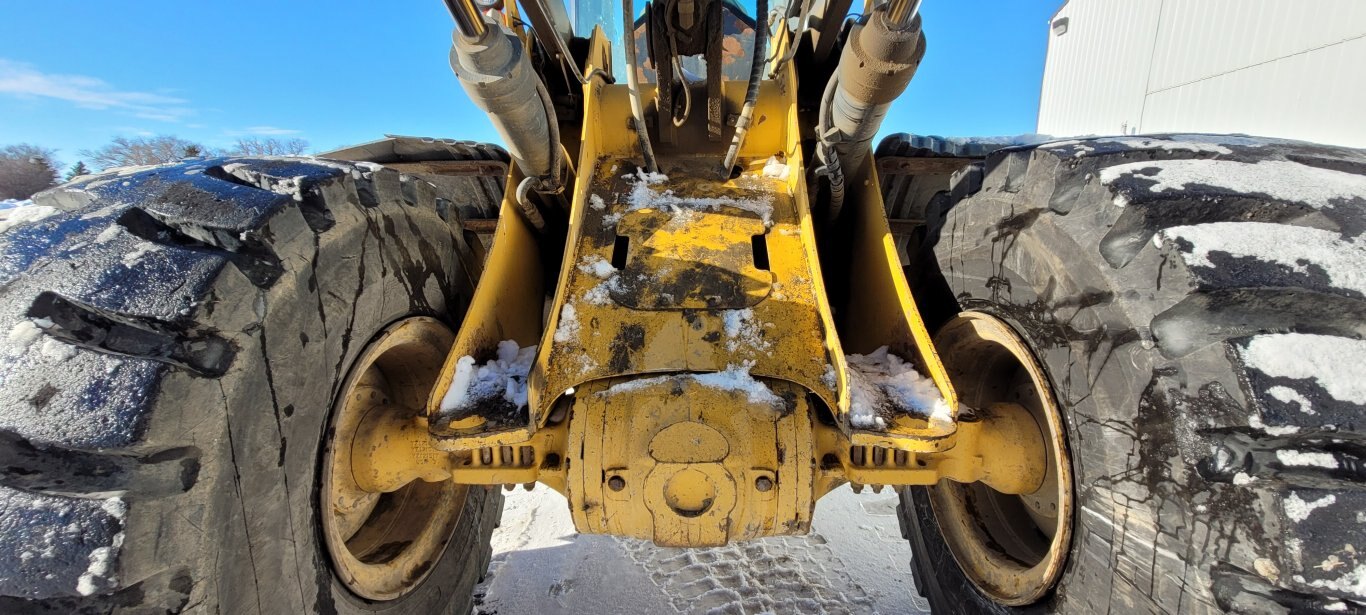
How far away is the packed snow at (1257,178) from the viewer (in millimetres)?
1155

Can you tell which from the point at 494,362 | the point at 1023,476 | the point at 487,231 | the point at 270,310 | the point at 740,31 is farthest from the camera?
the point at 740,31

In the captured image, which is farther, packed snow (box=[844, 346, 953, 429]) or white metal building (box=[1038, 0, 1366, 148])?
white metal building (box=[1038, 0, 1366, 148])

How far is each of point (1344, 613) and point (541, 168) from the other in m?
1.90

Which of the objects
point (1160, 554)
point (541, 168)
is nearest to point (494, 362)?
point (541, 168)

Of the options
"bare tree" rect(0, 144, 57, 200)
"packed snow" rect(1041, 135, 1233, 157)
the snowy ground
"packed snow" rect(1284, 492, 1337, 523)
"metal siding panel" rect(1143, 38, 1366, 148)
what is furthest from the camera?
"bare tree" rect(0, 144, 57, 200)

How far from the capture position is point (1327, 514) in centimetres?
94

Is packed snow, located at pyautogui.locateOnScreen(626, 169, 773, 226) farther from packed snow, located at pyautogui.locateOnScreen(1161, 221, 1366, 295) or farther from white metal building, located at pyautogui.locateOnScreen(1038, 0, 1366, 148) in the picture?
white metal building, located at pyautogui.locateOnScreen(1038, 0, 1366, 148)

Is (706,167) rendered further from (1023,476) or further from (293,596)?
(293,596)

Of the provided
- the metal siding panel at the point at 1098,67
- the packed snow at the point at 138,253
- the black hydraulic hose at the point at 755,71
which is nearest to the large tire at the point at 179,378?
the packed snow at the point at 138,253

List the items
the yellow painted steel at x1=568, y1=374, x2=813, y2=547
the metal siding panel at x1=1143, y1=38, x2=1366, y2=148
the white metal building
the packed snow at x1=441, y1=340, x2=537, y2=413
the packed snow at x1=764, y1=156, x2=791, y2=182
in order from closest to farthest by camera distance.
→ the yellow painted steel at x1=568, y1=374, x2=813, y2=547 → the packed snow at x1=441, y1=340, x2=537, y2=413 → the packed snow at x1=764, y1=156, x2=791, y2=182 → the metal siding panel at x1=1143, y1=38, x2=1366, y2=148 → the white metal building

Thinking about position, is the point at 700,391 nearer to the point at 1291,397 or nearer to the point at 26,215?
the point at 1291,397

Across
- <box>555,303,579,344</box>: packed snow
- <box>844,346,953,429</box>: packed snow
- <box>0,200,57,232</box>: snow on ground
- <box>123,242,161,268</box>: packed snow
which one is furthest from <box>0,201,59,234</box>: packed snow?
<box>844,346,953,429</box>: packed snow

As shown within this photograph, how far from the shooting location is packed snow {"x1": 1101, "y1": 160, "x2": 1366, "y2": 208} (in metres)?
1.16

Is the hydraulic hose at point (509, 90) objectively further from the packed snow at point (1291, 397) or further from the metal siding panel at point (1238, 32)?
the metal siding panel at point (1238, 32)
